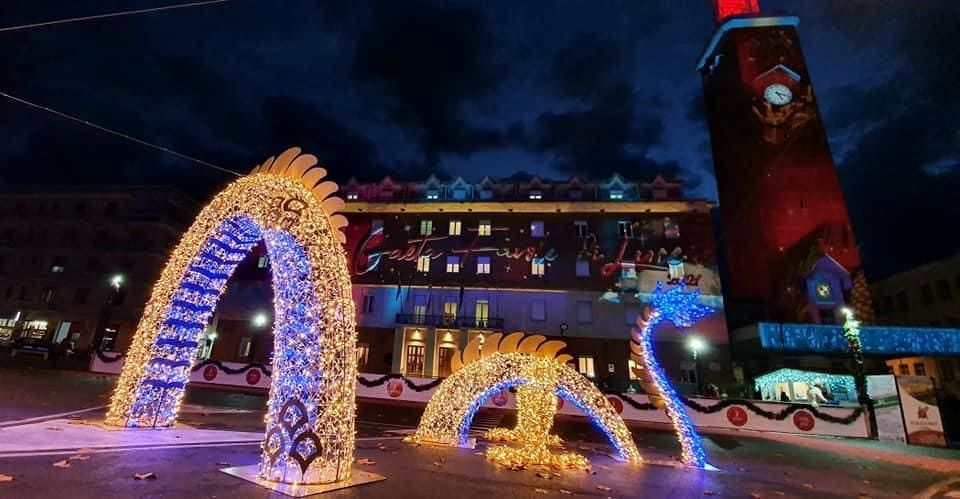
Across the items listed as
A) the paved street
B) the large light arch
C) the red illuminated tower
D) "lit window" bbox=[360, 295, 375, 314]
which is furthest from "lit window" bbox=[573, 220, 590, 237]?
the large light arch

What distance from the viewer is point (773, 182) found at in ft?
99.5

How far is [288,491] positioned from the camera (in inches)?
186

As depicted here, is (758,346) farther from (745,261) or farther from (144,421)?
(144,421)

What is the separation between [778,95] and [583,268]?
2032 centimetres

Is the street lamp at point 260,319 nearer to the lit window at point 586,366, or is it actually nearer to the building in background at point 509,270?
the building in background at point 509,270

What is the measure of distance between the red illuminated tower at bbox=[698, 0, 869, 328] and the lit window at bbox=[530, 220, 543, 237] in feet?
48.0

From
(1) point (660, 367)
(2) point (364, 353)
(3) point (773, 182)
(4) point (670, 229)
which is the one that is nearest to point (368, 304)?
(2) point (364, 353)

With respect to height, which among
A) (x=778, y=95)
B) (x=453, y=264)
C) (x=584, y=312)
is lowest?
(x=584, y=312)

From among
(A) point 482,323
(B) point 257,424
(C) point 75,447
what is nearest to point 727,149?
(A) point 482,323

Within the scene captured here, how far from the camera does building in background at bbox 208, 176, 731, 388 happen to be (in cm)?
2859

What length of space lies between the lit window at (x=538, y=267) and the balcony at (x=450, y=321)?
175 inches

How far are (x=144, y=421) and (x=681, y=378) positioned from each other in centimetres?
2757

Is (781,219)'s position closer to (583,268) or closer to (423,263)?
(583,268)

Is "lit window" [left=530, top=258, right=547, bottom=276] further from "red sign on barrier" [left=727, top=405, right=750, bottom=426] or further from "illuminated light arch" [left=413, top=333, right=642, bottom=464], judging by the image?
"illuminated light arch" [left=413, top=333, right=642, bottom=464]
